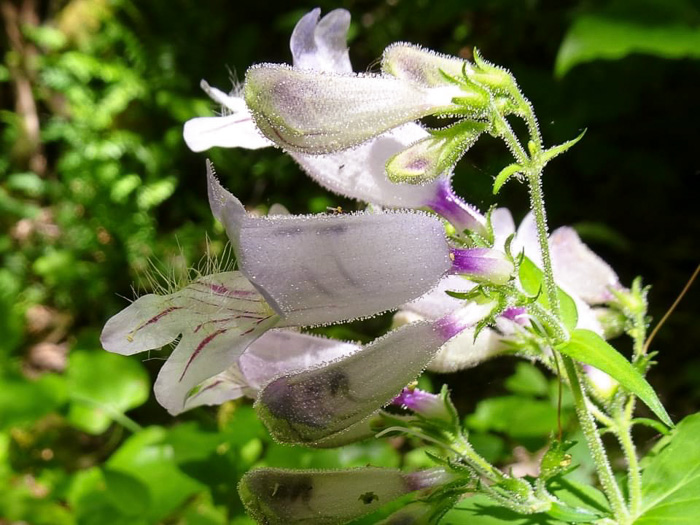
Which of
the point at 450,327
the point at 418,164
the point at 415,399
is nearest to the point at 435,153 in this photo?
the point at 418,164

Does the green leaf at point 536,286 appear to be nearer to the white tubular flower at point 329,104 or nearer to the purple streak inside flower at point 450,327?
the purple streak inside flower at point 450,327

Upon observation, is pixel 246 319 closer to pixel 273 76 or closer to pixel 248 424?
pixel 273 76

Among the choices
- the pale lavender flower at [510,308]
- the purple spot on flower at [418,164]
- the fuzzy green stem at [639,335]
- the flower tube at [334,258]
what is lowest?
the fuzzy green stem at [639,335]

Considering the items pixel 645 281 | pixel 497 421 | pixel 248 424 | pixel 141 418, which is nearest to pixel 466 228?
pixel 248 424

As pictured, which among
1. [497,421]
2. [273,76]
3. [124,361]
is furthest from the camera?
[124,361]

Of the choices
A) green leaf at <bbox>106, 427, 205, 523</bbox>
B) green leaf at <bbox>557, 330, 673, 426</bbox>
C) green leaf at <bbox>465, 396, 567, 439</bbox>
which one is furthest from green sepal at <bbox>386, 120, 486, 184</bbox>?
green leaf at <bbox>106, 427, 205, 523</bbox>

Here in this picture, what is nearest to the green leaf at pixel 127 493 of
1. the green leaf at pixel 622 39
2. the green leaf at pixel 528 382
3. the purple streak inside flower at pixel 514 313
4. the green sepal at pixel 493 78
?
the green leaf at pixel 528 382

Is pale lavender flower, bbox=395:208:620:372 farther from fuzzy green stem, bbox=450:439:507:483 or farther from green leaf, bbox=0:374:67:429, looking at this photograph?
green leaf, bbox=0:374:67:429
